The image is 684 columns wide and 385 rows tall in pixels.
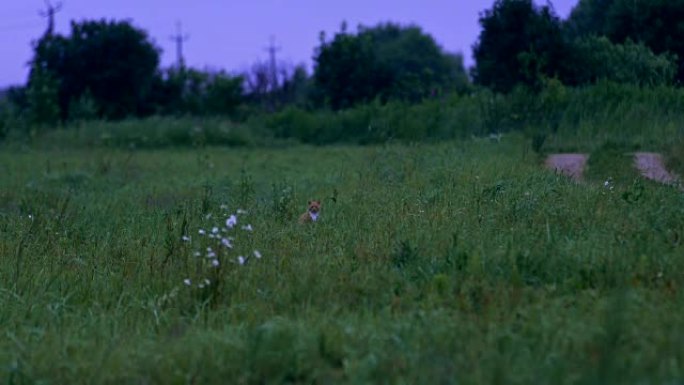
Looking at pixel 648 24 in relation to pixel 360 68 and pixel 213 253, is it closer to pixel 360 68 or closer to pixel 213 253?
pixel 360 68

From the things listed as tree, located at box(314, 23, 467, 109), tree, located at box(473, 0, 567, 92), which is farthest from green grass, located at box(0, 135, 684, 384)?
tree, located at box(314, 23, 467, 109)

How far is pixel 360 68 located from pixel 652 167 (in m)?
20.2

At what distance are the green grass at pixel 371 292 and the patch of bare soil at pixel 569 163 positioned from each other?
224cm

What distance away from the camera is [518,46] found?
23.5 metres

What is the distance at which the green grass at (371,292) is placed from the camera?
4.75 meters

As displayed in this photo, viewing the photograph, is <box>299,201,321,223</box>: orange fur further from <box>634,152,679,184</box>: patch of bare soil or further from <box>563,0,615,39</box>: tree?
<box>563,0,615,39</box>: tree

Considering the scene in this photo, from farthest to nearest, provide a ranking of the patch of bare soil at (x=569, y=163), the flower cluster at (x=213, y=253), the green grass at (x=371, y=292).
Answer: the patch of bare soil at (x=569, y=163) → the flower cluster at (x=213, y=253) → the green grass at (x=371, y=292)

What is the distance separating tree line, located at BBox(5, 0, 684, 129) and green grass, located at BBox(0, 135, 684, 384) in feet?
42.3

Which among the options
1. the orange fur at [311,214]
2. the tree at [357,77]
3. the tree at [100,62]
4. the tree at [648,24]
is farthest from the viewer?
the tree at [100,62]

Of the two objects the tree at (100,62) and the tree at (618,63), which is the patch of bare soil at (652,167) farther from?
the tree at (100,62)

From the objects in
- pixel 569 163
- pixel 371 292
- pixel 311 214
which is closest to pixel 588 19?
pixel 569 163

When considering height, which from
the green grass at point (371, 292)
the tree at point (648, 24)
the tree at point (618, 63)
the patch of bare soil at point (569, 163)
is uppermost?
the tree at point (648, 24)

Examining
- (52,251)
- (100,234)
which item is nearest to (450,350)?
(52,251)

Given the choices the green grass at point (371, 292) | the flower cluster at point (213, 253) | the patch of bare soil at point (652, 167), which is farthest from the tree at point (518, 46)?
the flower cluster at point (213, 253)
